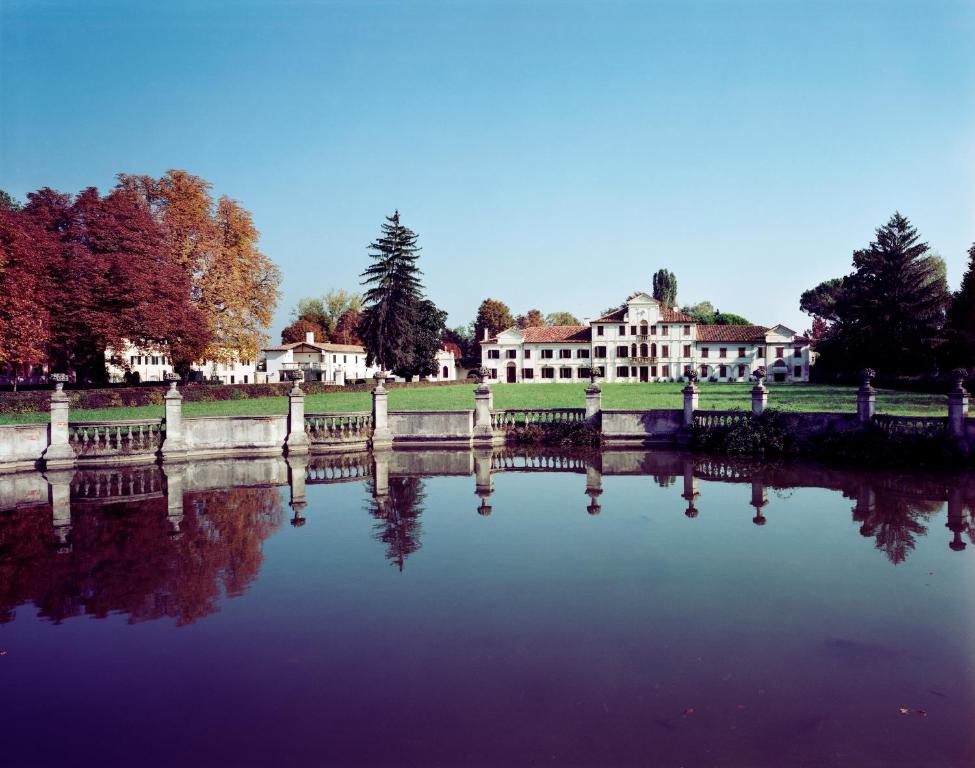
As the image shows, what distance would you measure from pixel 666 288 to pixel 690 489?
83734mm

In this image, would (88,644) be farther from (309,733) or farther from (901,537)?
(901,537)

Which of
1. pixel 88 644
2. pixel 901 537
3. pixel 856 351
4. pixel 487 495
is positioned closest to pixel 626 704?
pixel 88 644

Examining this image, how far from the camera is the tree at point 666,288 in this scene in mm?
92688

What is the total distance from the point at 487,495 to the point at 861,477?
879cm

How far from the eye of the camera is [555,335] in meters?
73.0

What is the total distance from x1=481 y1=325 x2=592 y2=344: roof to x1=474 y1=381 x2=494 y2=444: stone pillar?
50.9 meters

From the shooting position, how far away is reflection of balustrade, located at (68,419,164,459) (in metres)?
17.8

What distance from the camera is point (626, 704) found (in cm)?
511

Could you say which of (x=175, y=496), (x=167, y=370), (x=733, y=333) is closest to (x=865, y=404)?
(x=175, y=496)

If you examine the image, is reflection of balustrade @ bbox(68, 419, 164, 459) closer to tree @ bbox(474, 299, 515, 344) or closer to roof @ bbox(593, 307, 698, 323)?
roof @ bbox(593, 307, 698, 323)

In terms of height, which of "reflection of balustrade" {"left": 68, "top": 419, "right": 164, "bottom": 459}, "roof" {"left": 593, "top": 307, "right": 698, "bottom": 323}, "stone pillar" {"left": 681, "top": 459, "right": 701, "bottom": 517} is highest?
"roof" {"left": 593, "top": 307, "right": 698, "bottom": 323}

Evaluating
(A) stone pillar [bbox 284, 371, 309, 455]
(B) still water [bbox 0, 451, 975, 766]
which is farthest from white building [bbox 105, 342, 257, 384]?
(B) still water [bbox 0, 451, 975, 766]

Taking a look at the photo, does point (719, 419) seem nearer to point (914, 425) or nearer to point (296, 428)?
point (914, 425)

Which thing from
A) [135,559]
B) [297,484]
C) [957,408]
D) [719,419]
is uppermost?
[957,408]
